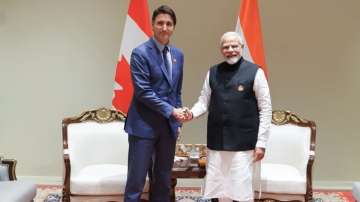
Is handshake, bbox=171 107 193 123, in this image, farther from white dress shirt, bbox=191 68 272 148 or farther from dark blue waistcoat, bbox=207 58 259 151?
white dress shirt, bbox=191 68 272 148

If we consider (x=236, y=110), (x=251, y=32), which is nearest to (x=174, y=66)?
(x=236, y=110)

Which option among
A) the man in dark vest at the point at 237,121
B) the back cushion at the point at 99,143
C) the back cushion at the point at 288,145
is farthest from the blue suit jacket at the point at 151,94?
the back cushion at the point at 288,145

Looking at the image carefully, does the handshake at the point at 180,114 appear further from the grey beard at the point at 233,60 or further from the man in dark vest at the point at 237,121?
the grey beard at the point at 233,60

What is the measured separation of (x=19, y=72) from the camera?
14.2ft

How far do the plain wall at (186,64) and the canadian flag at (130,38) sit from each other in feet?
1.65

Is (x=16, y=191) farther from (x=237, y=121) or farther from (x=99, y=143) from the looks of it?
(x=237, y=121)

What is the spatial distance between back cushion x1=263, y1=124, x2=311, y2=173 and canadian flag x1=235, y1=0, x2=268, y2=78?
1.78 ft

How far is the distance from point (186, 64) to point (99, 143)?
117cm

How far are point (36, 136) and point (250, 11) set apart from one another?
2371 mm

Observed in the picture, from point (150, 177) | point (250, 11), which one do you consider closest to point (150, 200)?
point (150, 177)

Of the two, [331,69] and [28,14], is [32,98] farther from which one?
[331,69]

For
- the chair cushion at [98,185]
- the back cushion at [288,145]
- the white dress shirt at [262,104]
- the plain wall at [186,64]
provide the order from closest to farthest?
the white dress shirt at [262,104], the chair cushion at [98,185], the back cushion at [288,145], the plain wall at [186,64]

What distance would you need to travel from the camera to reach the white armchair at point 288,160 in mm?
3203

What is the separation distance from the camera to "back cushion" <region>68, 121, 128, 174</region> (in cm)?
360
